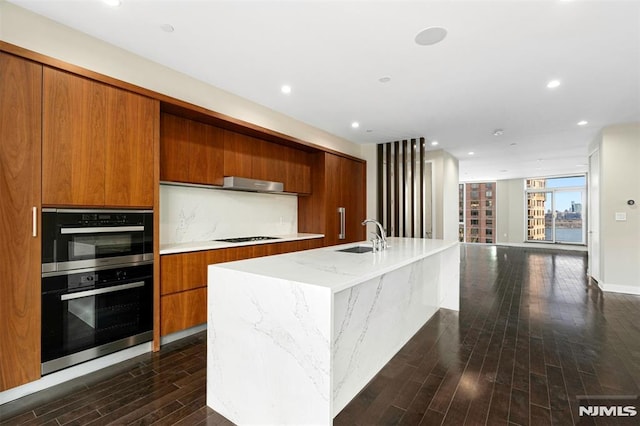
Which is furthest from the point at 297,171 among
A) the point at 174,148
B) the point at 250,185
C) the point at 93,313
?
the point at 93,313

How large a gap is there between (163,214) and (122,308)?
115 cm

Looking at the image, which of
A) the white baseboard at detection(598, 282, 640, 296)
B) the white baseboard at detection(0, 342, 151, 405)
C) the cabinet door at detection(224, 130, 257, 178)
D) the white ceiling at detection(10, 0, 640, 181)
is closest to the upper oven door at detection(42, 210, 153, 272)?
the white baseboard at detection(0, 342, 151, 405)

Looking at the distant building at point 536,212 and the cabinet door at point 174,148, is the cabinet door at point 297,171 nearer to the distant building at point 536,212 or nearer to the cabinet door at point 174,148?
the cabinet door at point 174,148

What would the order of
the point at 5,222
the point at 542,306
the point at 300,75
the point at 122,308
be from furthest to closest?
the point at 542,306
the point at 300,75
the point at 122,308
the point at 5,222

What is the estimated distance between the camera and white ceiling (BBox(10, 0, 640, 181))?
2117 millimetres

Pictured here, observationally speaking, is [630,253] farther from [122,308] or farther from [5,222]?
[5,222]

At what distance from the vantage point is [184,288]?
2955 millimetres

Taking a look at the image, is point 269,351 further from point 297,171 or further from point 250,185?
point 297,171

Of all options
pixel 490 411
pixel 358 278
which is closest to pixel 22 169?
pixel 358 278

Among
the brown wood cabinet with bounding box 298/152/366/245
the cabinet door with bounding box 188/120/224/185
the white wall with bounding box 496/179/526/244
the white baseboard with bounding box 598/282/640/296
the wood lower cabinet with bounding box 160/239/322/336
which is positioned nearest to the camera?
the wood lower cabinet with bounding box 160/239/322/336

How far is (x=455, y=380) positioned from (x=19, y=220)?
3413 millimetres

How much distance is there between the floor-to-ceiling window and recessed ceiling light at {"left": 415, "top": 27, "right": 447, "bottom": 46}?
11.4 metres

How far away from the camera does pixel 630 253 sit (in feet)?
15.6

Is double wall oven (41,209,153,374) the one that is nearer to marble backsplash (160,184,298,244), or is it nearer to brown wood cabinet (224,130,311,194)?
marble backsplash (160,184,298,244)
